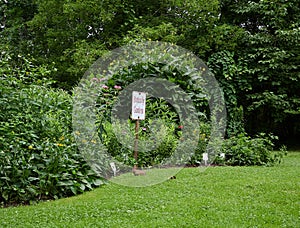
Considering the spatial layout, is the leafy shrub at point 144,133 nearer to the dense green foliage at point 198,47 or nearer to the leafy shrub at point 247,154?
the dense green foliage at point 198,47

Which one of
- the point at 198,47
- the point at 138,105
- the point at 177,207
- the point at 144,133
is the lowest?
the point at 177,207

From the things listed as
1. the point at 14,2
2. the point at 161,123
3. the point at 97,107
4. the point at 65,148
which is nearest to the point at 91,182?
the point at 65,148

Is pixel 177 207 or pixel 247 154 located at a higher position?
pixel 247 154

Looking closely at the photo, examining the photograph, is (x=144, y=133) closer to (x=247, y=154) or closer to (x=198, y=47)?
(x=247, y=154)

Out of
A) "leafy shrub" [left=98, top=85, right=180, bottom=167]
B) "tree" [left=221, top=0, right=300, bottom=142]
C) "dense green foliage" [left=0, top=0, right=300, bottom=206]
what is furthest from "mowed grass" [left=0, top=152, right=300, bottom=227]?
"tree" [left=221, top=0, right=300, bottom=142]

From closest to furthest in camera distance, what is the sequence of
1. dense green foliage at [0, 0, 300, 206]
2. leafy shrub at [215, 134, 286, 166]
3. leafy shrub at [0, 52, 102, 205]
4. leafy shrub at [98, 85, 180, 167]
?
leafy shrub at [0, 52, 102, 205] < leafy shrub at [98, 85, 180, 167] < leafy shrub at [215, 134, 286, 166] < dense green foliage at [0, 0, 300, 206]

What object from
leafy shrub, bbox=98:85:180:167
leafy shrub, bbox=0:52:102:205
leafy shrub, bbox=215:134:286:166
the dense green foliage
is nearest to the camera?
leafy shrub, bbox=0:52:102:205

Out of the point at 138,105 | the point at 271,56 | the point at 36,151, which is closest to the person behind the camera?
the point at 36,151

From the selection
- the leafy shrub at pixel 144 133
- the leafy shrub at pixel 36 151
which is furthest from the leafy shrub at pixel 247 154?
the leafy shrub at pixel 36 151

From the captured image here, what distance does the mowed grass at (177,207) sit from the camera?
114 inches

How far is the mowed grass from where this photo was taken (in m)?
2.90

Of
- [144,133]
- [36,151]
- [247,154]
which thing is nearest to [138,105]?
[144,133]

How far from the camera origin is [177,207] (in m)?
3.25

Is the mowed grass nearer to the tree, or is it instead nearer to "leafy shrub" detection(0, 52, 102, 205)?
"leafy shrub" detection(0, 52, 102, 205)
